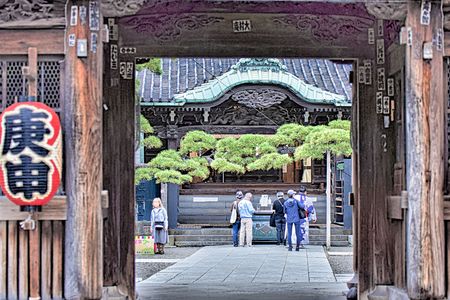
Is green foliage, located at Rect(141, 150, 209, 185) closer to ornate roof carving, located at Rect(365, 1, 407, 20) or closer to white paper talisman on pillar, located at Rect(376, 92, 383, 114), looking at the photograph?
white paper talisman on pillar, located at Rect(376, 92, 383, 114)

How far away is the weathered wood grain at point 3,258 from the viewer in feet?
26.4

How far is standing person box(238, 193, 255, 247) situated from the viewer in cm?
2255

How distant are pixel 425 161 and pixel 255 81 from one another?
16339 millimetres

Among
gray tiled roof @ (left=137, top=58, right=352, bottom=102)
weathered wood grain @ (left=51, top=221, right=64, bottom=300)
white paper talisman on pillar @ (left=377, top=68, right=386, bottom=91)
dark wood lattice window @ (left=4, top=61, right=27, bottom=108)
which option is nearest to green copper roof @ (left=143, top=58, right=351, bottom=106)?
gray tiled roof @ (left=137, top=58, right=352, bottom=102)

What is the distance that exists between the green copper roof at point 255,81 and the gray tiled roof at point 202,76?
63cm

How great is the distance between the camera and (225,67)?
27500 millimetres

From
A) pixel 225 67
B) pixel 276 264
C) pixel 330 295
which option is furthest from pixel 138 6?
pixel 225 67

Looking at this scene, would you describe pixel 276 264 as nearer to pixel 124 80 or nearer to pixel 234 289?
pixel 234 289

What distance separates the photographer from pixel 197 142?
77.6 feet

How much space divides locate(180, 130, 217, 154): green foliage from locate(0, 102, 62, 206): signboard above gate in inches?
A: 620

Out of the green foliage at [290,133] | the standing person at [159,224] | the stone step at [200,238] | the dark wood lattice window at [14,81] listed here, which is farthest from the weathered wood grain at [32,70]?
the stone step at [200,238]

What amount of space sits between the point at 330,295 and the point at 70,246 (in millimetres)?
5341

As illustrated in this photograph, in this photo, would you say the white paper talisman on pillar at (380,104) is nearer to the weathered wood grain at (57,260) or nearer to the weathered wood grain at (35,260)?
the weathered wood grain at (57,260)

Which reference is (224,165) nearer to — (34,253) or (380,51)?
(380,51)
